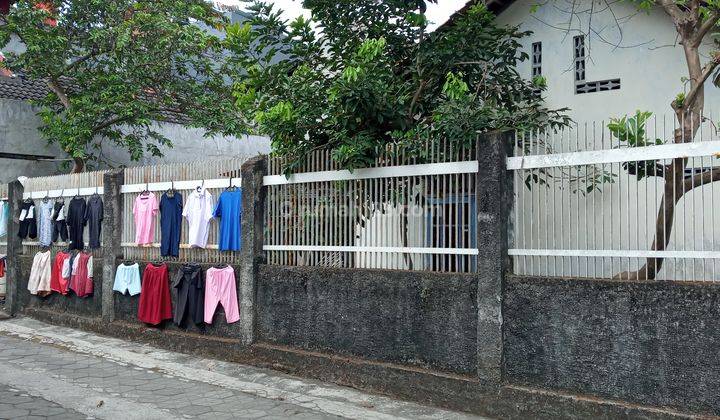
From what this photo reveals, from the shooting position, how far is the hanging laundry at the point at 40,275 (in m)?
11.5

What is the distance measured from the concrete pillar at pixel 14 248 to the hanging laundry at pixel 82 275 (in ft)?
7.32

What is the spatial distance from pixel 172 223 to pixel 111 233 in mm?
1578

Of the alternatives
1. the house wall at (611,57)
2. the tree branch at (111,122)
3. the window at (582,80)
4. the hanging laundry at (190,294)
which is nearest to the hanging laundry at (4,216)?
the tree branch at (111,122)

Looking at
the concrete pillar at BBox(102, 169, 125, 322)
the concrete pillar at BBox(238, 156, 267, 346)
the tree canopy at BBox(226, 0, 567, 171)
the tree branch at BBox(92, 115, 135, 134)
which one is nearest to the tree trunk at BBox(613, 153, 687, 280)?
the tree canopy at BBox(226, 0, 567, 171)

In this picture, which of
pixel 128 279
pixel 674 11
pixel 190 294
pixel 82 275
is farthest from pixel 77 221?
pixel 674 11

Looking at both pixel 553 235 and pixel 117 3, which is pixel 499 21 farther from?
pixel 117 3

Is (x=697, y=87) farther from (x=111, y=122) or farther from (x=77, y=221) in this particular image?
(x=111, y=122)

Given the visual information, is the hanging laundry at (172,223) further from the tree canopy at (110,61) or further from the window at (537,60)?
the window at (537,60)

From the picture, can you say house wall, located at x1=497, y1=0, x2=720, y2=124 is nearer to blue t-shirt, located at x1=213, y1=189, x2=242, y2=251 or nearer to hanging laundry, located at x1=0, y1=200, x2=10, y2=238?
blue t-shirt, located at x1=213, y1=189, x2=242, y2=251

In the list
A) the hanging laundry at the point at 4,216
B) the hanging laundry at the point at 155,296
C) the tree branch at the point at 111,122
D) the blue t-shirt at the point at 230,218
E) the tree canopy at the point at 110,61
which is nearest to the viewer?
the blue t-shirt at the point at 230,218

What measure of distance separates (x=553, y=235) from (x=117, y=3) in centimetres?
1200

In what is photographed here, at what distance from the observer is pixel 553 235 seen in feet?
19.4

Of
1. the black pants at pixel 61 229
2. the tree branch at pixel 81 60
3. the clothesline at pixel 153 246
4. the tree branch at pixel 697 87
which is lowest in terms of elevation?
the clothesline at pixel 153 246

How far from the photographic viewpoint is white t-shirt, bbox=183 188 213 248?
8.97 m
